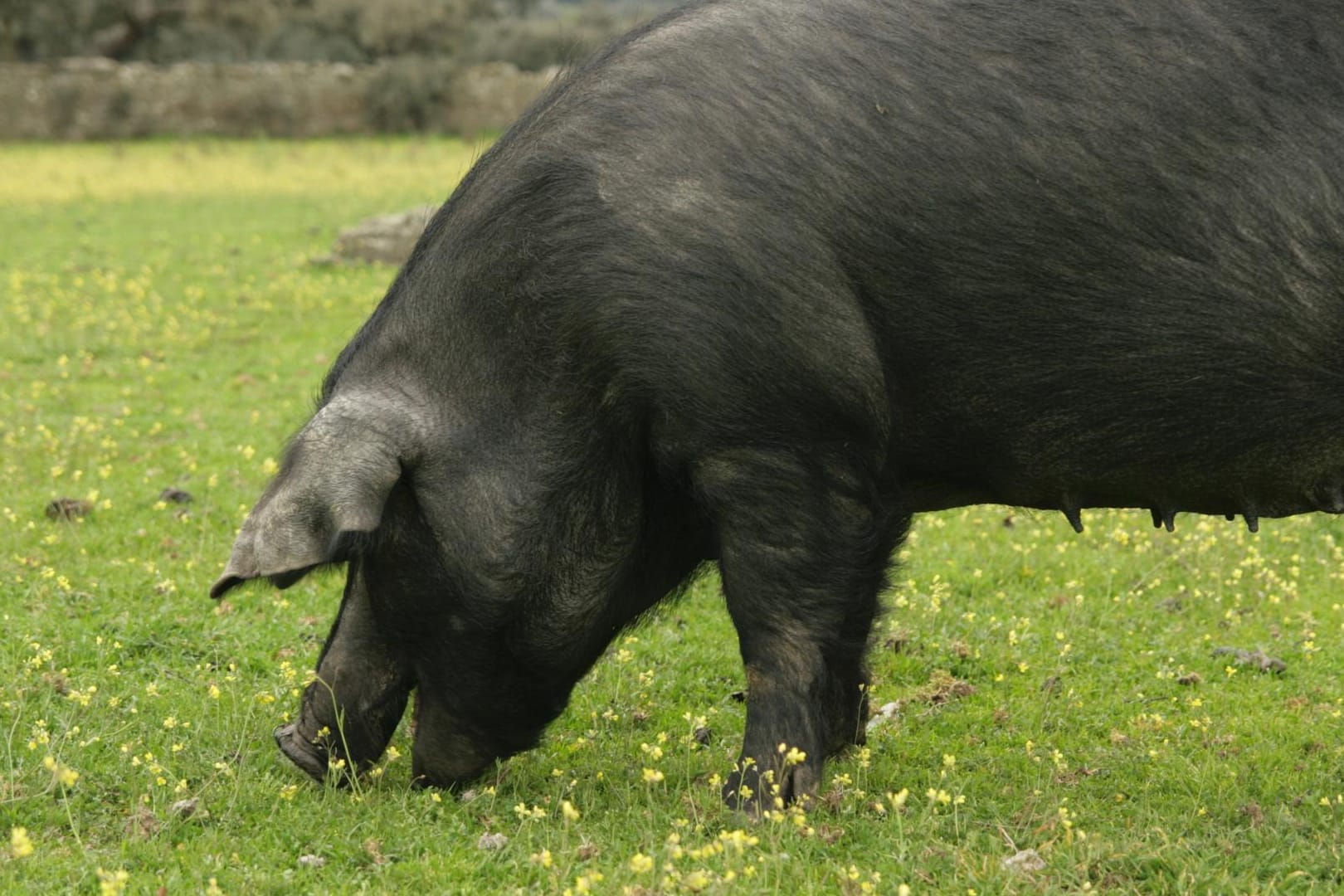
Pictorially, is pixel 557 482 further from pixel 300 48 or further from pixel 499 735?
pixel 300 48

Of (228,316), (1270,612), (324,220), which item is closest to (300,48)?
(324,220)

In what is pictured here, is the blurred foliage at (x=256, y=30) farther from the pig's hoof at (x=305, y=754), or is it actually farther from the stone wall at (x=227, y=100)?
the pig's hoof at (x=305, y=754)

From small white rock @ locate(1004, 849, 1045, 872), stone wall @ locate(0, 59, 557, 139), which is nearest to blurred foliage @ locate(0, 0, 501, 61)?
stone wall @ locate(0, 59, 557, 139)

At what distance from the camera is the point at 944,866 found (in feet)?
13.2

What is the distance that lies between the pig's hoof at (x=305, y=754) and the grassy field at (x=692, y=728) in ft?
0.24

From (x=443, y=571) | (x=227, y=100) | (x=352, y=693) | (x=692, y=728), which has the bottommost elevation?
(x=227, y=100)

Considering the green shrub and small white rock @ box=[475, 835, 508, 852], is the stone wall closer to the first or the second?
the green shrub

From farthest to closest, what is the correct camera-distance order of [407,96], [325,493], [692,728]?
1. [407,96]
2. [692,728]
3. [325,493]

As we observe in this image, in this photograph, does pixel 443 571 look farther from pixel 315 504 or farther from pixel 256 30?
pixel 256 30

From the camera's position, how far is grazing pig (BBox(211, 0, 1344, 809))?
3922 millimetres

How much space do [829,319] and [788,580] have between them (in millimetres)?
714

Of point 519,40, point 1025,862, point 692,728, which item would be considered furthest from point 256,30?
point 1025,862

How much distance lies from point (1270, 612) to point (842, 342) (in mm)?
3357

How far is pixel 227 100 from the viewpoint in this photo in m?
30.5
